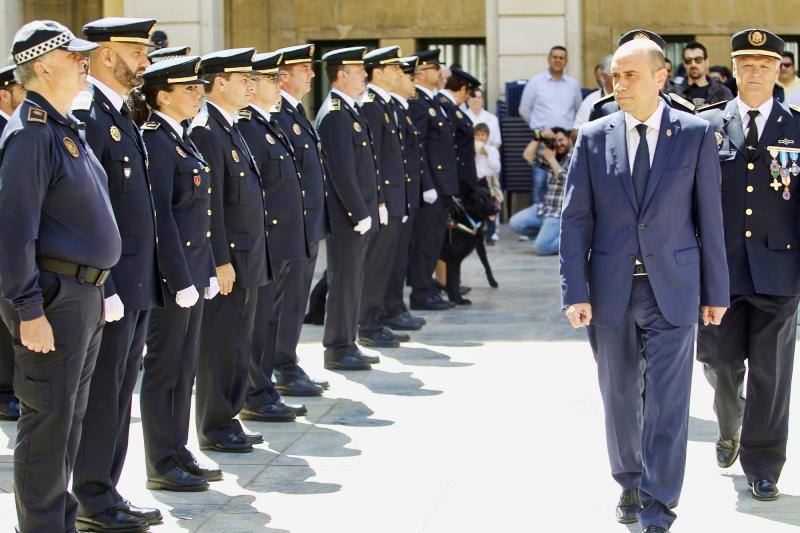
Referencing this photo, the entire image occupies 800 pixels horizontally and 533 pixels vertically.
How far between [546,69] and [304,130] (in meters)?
9.43

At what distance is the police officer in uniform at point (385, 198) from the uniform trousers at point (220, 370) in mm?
3018

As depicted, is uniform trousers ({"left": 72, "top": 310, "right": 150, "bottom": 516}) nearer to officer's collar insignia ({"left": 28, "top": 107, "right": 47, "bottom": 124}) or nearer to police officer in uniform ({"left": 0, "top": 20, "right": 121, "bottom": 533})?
police officer in uniform ({"left": 0, "top": 20, "right": 121, "bottom": 533})

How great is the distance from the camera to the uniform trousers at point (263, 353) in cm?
775

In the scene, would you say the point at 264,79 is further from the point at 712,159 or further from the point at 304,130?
the point at 712,159

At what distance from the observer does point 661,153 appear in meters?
5.64

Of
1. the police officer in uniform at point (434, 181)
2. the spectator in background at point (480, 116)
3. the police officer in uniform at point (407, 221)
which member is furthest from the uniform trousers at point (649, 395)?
the spectator in background at point (480, 116)

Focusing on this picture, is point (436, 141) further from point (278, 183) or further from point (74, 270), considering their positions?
point (74, 270)

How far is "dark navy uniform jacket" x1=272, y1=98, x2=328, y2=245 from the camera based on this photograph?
8336 mm

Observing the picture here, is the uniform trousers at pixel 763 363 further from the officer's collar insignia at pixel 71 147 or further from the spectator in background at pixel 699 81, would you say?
the spectator in background at pixel 699 81

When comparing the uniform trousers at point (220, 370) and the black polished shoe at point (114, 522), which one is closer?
the black polished shoe at point (114, 522)

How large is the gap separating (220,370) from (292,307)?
4.49 ft

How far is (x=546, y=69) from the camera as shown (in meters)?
17.5

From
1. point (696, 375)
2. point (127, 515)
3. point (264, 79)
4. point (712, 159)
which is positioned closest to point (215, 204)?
point (264, 79)

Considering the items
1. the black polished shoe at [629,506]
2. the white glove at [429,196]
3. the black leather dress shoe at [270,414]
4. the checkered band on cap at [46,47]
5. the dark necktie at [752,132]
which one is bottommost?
the black leather dress shoe at [270,414]
